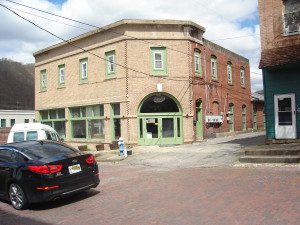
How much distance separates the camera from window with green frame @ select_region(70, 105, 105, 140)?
2597cm

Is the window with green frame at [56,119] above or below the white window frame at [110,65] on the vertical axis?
below

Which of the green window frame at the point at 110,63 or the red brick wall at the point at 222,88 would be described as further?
the red brick wall at the point at 222,88

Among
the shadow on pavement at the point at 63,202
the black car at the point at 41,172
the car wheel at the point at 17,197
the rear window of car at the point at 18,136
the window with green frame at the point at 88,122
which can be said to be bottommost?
the shadow on pavement at the point at 63,202

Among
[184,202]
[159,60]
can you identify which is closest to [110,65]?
[159,60]

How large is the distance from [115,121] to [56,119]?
7.76 m

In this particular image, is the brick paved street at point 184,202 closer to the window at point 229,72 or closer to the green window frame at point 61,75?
the green window frame at point 61,75

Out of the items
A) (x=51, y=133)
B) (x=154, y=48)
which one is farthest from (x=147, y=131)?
(x=51, y=133)

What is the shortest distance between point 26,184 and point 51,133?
32.6 feet

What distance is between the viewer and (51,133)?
18.5 m

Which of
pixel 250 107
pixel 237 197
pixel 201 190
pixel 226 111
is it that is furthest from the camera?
pixel 250 107

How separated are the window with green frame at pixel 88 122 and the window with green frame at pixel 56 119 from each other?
1262mm

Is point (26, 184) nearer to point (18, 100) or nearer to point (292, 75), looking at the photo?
point (292, 75)

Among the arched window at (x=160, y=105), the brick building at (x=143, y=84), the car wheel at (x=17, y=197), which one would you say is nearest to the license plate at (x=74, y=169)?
the car wheel at (x=17, y=197)

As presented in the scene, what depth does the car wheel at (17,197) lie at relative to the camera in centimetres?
883
